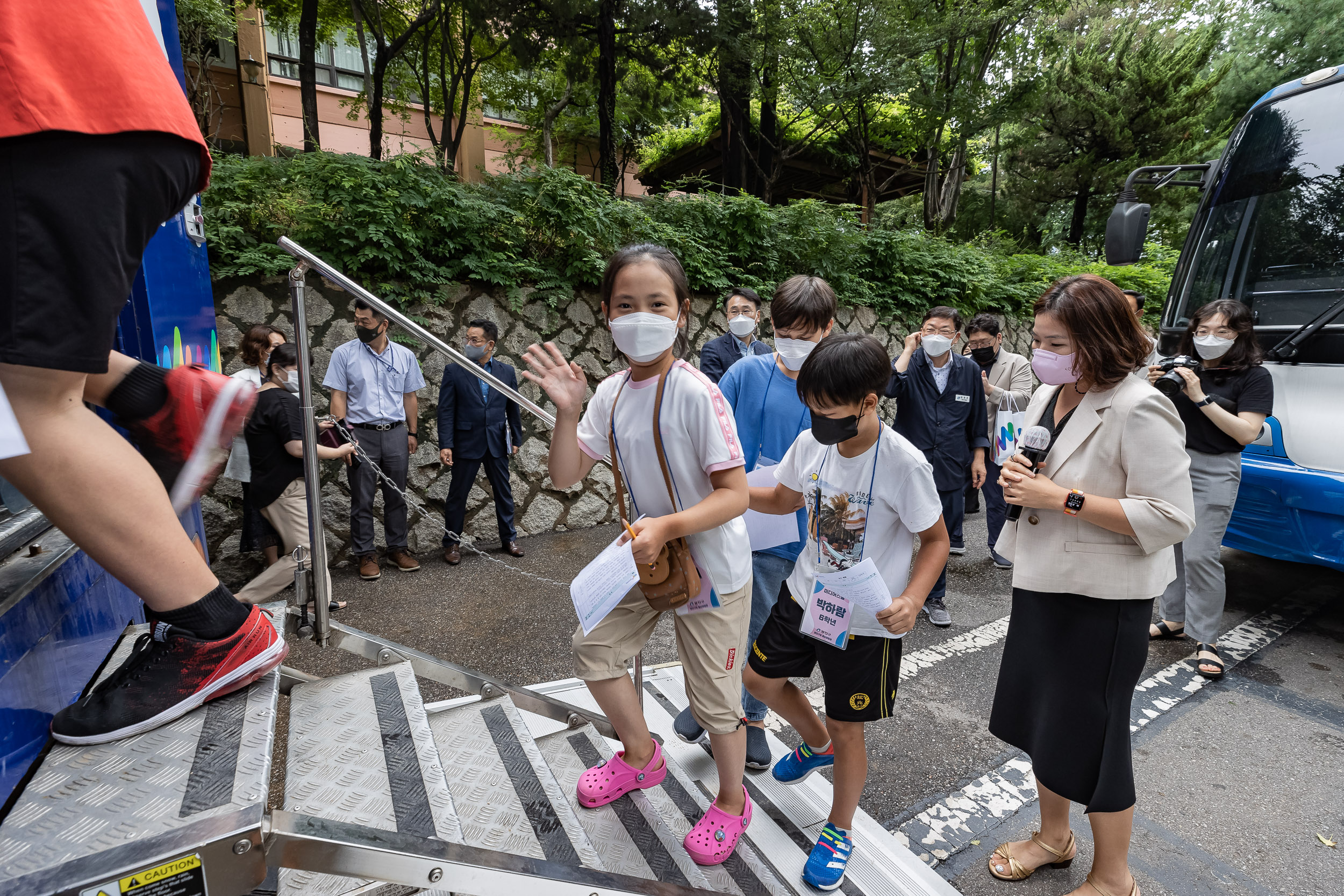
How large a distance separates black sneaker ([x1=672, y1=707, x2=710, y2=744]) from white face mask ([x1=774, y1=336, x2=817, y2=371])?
146 centimetres

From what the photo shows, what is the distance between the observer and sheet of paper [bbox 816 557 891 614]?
179 centimetres

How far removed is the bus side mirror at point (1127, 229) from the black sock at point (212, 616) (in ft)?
17.2

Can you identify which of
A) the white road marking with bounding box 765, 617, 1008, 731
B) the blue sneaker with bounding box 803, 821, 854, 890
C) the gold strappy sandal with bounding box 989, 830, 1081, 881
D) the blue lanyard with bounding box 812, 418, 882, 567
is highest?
the blue lanyard with bounding box 812, 418, 882, 567

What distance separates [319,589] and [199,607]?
90cm

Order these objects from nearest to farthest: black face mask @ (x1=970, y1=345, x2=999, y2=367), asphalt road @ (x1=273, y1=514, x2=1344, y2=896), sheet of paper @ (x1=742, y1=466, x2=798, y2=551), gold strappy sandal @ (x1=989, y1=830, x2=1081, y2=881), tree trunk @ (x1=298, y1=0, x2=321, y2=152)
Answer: gold strappy sandal @ (x1=989, y1=830, x2=1081, y2=881)
asphalt road @ (x1=273, y1=514, x2=1344, y2=896)
sheet of paper @ (x1=742, y1=466, x2=798, y2=551)
black face mask @ (x1=970, y1=345, x2=999, y2=367)
tree trunk @ (x1=298, y1=0, x2=321, y2=152)

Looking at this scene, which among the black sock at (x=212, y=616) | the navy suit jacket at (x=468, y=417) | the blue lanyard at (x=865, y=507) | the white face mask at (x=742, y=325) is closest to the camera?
the black sock at (x=212, y=616)

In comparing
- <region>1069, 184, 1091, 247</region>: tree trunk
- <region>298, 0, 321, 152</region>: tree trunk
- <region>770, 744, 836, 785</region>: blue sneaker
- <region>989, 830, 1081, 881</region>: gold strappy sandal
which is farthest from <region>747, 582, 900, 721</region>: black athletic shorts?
<region>1069, 184, 1091, 247</region>: tree trunk

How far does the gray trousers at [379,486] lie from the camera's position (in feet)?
16.7

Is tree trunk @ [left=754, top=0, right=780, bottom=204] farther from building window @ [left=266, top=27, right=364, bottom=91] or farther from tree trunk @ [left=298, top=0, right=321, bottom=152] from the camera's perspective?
building window @ [left=266, top=27, right=364, bottom=91]

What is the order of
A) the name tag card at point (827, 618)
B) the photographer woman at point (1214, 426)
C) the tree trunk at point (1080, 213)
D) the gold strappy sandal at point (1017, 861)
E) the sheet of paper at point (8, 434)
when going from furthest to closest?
1. the tree trunk at point (1080, 213)
2. the photographer woman at point (1214, 426)
3. the gold strappy sandal at point (1017, 861)
4. the name tag card at point (827, 618)
5. the sheet of paper at point (8, 434)

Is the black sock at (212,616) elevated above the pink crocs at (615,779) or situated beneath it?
elevated above

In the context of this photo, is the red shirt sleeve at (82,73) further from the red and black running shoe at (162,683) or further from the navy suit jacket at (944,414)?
the navy suit jacket at (944,414)

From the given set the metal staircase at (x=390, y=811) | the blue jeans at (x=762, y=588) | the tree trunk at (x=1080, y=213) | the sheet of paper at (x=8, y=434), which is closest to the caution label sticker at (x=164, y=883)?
the metal staircase at (x=390, y=811)

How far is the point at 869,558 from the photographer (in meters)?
1.90
